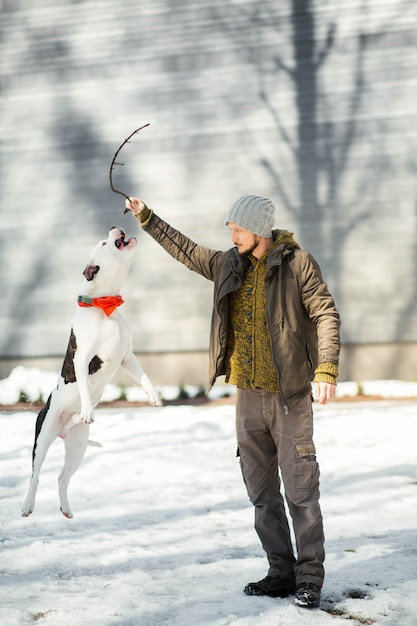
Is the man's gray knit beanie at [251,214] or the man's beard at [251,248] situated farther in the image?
the man's beard at [251,248]

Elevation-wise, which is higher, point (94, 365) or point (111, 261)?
point (111, 261)

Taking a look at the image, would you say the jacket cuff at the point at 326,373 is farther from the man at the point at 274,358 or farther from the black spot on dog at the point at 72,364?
the black spot on dog at the point at 72,364

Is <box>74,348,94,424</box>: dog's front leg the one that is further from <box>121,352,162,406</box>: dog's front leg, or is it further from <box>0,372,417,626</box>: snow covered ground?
<box>0,372,417,626</box>: snow covered ground

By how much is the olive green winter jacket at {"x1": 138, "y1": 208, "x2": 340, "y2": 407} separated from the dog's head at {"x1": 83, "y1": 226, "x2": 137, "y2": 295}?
858 mm

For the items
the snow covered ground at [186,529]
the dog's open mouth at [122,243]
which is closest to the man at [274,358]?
the snow covered ground at [186,529]

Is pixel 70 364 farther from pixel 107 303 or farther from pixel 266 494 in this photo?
pixel 266 494

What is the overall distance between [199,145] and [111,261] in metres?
9.37

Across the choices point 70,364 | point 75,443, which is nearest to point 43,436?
point 75,443

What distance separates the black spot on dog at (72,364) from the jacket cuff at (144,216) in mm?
833

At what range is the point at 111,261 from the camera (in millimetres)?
3002

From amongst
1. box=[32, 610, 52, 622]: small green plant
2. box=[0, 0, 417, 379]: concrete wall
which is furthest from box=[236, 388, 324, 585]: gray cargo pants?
box=[0, 0, 417, 379]: concrete wall

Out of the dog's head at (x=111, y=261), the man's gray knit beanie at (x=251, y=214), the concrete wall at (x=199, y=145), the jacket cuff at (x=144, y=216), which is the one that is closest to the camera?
the dog's head at (x=111, y=261)

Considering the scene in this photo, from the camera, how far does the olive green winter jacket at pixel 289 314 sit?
13.0 ft

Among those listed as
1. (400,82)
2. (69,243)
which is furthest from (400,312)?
(69,243)
